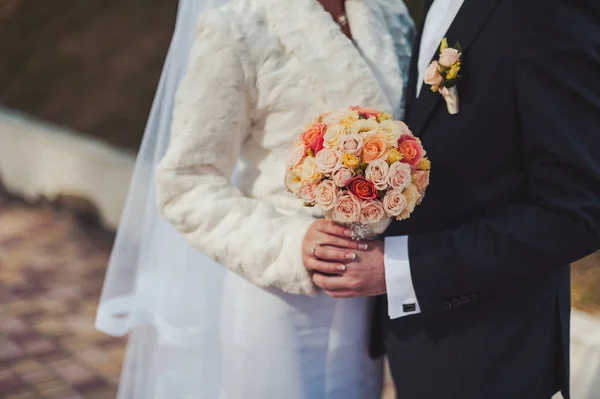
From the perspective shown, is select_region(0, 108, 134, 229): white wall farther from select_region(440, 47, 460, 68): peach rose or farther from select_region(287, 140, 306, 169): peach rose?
select_region(440, 47, 460, 68): peach rose

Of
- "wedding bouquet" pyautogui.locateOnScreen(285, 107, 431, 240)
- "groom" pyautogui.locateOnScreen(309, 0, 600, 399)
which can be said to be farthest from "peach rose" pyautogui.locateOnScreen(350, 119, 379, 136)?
"groom" pyautogui.locateOnScreen(309, 0, 600, 399)

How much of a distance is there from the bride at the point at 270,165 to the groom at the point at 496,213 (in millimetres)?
139

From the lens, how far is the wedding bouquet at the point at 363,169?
1.56 metres

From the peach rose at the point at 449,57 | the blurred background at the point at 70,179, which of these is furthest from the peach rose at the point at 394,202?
the blurred background at the point at 70,179

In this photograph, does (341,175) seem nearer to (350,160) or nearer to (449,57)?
(350,160)

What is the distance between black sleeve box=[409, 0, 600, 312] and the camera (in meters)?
1.54

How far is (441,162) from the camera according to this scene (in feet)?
5.74

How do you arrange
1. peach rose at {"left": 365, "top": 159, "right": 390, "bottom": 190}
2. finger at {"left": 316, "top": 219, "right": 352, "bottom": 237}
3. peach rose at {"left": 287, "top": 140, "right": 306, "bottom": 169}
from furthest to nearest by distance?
finger at {"left": 316, "top": 219, "right": 352, "bottom": 237}, peach rose at {"left": 287, "top": 140, "right": 306, "bottom": 169}, peach rose at {"left": 365, "top": 159, "right": 390, "bottom": 190}

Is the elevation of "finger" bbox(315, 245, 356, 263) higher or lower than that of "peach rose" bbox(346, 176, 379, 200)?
lower

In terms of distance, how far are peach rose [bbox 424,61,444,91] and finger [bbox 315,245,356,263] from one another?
433mm

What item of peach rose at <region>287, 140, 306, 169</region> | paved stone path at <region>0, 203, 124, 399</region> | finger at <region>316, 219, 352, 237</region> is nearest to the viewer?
peach rose at <region>287, 140, 306, 169</region>

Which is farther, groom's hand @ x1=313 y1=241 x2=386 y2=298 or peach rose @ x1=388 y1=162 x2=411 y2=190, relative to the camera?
groom's hand @ x1=313 y1=241 x2=386 y2=298

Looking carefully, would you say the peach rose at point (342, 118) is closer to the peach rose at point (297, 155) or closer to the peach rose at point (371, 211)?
the peach rose at point (297, 155)

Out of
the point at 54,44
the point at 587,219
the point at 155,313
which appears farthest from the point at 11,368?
the point at 54,44
